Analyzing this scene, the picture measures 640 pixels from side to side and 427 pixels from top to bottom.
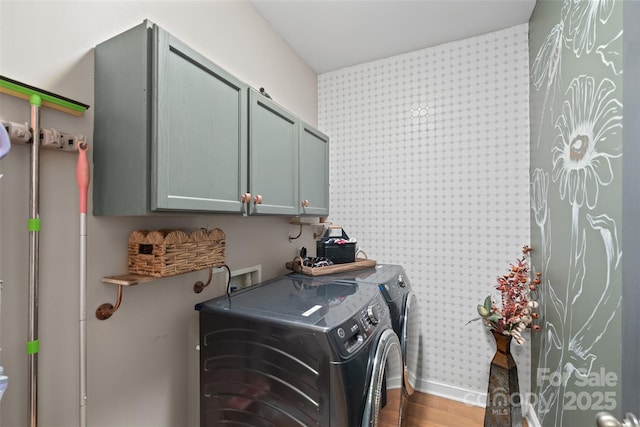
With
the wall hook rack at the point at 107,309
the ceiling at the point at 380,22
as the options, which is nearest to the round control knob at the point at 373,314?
the wall hook rack at the point at 107,309

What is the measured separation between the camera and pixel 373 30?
87.9 inches

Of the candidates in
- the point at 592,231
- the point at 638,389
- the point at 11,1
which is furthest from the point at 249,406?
the point at 11,1

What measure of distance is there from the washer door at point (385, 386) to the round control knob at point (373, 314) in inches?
2.7

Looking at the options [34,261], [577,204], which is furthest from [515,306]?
[34,261]

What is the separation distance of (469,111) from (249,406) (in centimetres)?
243

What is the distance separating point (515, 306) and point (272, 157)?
1.79 metres

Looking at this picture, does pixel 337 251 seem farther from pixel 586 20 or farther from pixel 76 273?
pixel 586 20

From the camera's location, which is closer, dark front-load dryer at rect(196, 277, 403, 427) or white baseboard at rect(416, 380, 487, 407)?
dark front-load dryer at rect(196, 277, 403, 427)

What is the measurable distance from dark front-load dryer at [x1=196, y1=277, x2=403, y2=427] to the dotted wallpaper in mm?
1112

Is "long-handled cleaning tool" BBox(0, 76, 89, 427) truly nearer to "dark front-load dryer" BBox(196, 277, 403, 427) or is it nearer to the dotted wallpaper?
"dark front-load dryer" BBox(196, 277, 403, 427)

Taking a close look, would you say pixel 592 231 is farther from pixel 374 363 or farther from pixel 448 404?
pixel 448 404

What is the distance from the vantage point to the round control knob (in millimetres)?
1353

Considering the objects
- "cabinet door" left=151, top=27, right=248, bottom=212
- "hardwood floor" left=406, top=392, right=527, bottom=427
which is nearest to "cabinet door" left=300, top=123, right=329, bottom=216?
"cabinet door" left=151, top=27, right=248, bottom=212

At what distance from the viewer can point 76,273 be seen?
105 cm
